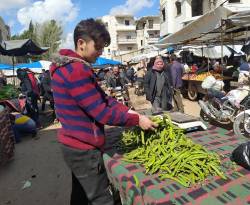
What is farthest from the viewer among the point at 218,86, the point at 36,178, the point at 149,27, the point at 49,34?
the point at 149,27

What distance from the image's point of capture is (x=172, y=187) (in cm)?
196

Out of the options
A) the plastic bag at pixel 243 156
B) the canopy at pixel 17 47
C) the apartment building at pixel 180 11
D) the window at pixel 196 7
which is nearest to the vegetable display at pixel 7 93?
the canopy at pixel 17 47

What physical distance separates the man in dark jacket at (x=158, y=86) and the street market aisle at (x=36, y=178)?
252 centimetres

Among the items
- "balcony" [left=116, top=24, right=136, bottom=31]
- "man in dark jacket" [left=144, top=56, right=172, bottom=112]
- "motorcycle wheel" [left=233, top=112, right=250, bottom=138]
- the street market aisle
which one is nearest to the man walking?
the street market aisle

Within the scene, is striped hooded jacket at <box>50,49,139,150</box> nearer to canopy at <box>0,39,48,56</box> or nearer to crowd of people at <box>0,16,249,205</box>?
crowd of people at <box>0,16,249,205</box>

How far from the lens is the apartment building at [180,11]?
29625 millimetres

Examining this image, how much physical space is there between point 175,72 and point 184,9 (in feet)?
77.9

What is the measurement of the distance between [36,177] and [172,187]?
12.5 feet

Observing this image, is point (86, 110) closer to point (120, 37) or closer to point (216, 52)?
point (216, 52)

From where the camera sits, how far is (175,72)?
9.58 metres

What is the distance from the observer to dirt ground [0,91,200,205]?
173 inches

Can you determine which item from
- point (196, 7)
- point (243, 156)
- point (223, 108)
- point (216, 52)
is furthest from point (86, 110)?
point (196, 7)

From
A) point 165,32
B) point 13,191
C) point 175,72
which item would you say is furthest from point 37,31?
point 13,191

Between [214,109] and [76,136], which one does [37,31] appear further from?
[76,136]
